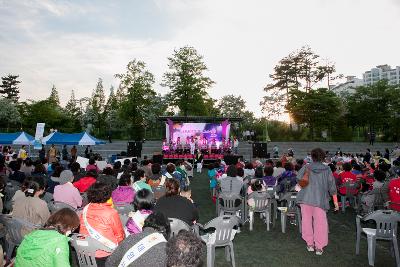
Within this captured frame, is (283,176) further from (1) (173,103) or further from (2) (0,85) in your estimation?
(2) (0,85)

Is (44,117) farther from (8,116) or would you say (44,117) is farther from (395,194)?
(395,194)

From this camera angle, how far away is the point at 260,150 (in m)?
23.4

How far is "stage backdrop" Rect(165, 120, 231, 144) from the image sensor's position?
2559 centimetres

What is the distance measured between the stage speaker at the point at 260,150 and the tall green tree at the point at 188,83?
16.0m

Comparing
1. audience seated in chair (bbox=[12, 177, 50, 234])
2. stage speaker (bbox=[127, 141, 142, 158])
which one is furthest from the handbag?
stage speaker (bbox=[127, 141, 142, 158])

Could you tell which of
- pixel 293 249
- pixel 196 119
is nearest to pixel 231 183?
pixel 293 249

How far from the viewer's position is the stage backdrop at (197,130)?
84.0ft

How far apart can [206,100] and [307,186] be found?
34.6m

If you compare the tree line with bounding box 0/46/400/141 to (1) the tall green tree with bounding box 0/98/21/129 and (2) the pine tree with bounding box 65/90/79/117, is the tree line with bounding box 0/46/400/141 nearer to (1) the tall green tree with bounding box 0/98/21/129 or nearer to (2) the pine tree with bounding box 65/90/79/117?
(1) the tall green tree with bounding box 0/98/21/129

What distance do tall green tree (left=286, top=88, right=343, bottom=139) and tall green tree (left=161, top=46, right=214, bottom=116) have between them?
35.6ft

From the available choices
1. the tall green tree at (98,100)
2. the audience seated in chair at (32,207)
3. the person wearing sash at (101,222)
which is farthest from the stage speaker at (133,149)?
the tall green tree at (98,100)

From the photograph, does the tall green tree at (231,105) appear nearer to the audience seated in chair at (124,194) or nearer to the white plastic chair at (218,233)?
the audience seated in chair at (124,194)

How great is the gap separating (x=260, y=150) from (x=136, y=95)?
20658 mm

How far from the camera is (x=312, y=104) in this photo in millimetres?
36188
